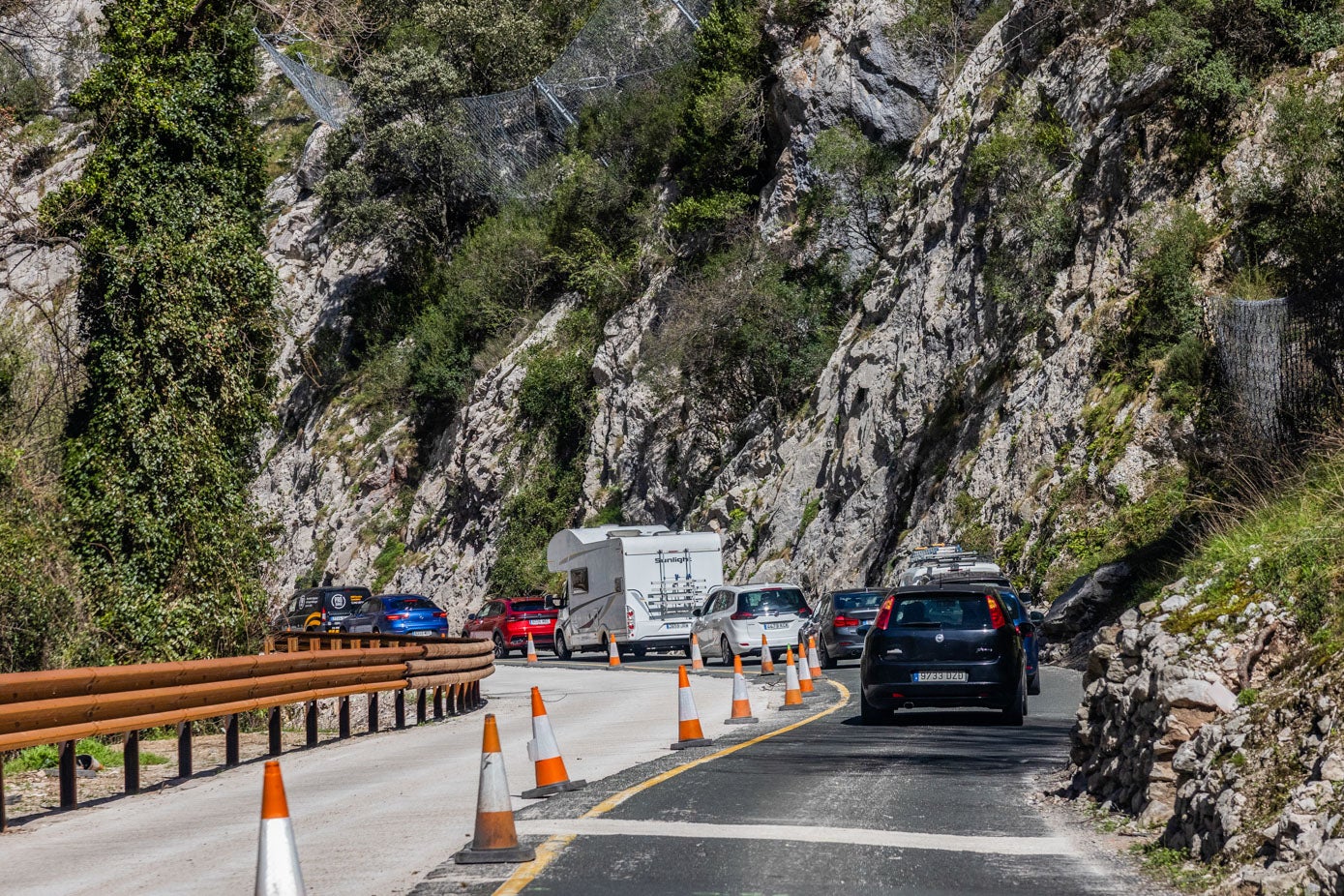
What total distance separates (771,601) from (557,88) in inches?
1568

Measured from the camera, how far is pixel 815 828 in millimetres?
8992

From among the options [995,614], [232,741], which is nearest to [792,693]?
[995,614]

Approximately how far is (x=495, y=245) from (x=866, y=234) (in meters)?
20.8

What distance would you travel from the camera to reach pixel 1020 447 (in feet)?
110

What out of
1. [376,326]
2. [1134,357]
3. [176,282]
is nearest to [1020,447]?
[1134,357]

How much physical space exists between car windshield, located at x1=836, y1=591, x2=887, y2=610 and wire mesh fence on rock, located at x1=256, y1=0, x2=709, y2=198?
3526 centimetres

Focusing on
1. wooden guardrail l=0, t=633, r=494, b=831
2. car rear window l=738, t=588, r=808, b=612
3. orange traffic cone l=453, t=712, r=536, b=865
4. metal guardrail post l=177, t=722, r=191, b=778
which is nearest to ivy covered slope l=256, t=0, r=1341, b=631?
car rear window l=738, t=588, r=808, b=612

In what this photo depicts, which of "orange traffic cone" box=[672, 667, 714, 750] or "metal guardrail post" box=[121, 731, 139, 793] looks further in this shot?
"orange traffic cone" box=[672, 667, 714, 750]

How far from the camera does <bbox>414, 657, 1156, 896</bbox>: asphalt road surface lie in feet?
24.1

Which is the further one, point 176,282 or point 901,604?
point 176,282

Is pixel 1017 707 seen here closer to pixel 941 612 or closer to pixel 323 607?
pixel 941 612

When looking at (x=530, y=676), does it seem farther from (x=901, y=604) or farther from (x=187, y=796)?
(x=187, y=796)

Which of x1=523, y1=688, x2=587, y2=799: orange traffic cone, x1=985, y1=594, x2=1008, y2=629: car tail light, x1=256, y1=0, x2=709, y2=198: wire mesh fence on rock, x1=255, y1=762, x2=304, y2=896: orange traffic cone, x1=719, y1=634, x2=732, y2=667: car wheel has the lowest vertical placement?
x1=719, y1=634, x2=732, y2=667: car wheel

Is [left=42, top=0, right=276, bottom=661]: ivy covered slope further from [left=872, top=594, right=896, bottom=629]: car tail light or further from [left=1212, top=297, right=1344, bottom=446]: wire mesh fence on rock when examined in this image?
[left=1212, top=297, right=1344, bottom=446]: wire mesh fence on rock
